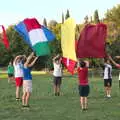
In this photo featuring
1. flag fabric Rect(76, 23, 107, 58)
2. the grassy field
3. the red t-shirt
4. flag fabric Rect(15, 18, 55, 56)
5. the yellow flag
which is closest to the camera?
flag fabric Rect(76, 23, 107, 58)

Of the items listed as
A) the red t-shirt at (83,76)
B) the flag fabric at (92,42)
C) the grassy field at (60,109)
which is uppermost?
the flag fabric at (92,42)

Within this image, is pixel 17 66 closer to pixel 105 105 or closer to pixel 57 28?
pixel 105 105

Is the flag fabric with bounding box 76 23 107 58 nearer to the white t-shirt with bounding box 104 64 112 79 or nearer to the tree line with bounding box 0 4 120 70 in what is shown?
the white t-shirt with bounding box 104 64 112 79

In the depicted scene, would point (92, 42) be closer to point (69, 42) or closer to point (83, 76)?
point (69, 42)

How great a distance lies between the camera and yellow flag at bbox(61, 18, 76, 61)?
15.3m

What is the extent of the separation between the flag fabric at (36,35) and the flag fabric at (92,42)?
8.21ft

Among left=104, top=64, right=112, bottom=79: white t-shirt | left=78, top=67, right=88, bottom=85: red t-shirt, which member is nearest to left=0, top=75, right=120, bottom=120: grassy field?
left=78, top=67, right=88, bottom=85: red t-shirt

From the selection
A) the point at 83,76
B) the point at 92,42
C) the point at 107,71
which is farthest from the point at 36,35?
the point at 107,71

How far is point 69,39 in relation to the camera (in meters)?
15.7

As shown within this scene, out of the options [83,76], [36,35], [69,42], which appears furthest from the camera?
[36,35]

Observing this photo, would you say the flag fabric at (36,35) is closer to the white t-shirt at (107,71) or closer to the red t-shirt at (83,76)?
the red t-shirt at (83,76)

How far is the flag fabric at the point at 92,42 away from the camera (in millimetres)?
14094

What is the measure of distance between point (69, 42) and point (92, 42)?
1.56m

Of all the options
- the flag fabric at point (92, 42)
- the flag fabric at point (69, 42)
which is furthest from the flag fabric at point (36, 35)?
the flag fabric at point (92, 42)
